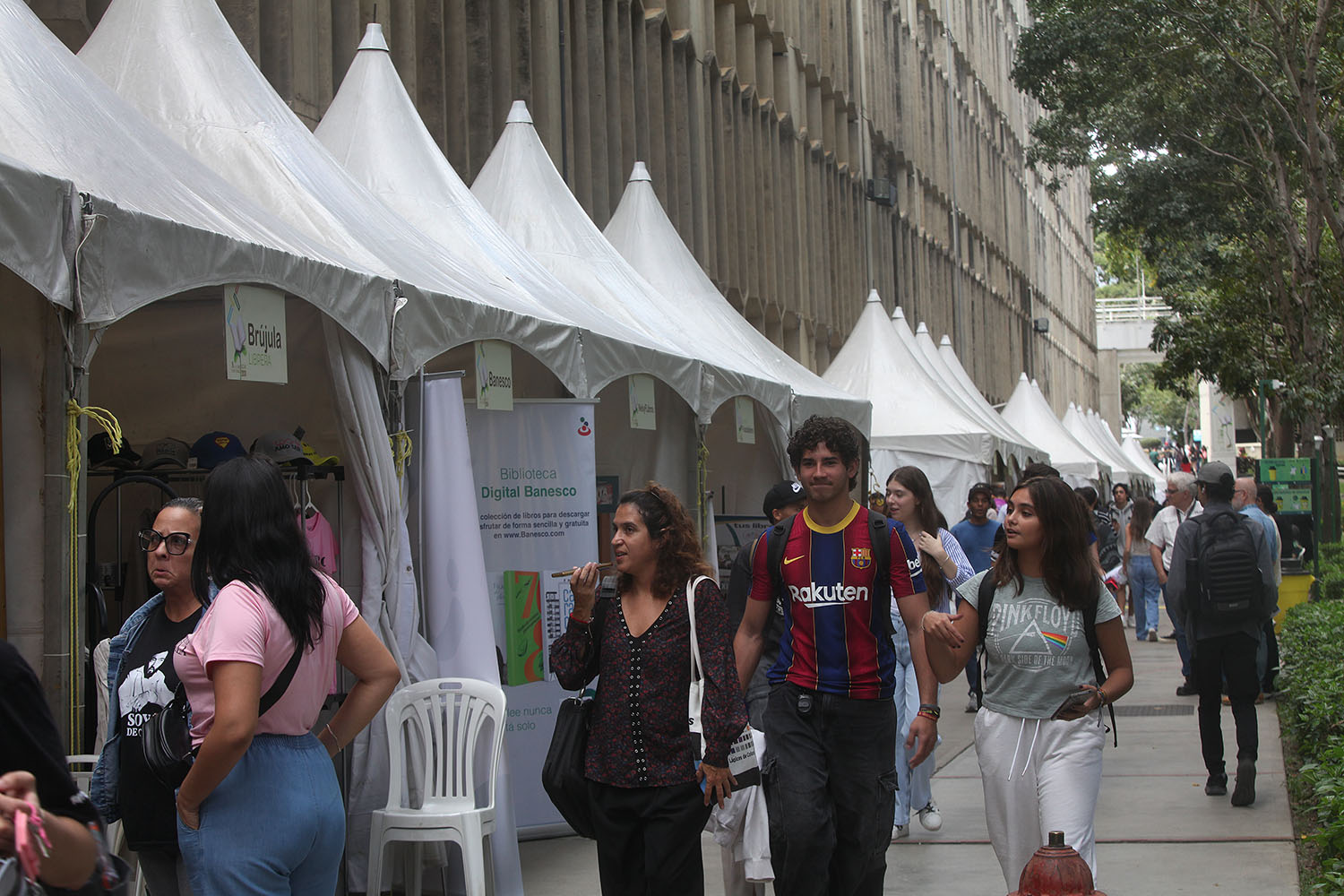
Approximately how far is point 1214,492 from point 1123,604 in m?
14.8

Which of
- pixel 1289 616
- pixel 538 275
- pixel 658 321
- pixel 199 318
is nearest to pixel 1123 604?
pixel 1289 616

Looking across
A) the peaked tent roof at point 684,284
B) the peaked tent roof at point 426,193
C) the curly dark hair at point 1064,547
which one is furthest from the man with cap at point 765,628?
the peaked tent roof at point 684,284

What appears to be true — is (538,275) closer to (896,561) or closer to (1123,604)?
(896,561)

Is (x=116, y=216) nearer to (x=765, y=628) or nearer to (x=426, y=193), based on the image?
(x=765, y=628)

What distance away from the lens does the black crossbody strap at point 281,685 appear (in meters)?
3.57

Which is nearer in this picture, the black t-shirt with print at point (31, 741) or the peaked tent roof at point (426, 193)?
the black t-shirt with print at point (31, 741)

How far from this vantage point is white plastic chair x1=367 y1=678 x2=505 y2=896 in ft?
19.4

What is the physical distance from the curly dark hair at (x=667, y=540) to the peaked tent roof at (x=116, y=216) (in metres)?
1.69

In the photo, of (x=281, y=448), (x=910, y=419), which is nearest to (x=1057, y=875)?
(x=281, y=448)

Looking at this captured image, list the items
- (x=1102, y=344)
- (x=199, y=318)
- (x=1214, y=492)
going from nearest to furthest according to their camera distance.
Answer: (x=199, y=318), (x=1214, y=492), (x=1102, y=344)

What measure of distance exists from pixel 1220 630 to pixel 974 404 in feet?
40.9

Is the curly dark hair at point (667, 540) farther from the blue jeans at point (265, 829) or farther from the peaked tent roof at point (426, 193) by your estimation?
the peaked tent roof at point (426, 193)

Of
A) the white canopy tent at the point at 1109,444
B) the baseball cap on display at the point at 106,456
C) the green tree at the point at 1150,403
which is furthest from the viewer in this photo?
the green tree at the point at 1150,403

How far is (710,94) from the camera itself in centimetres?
1948
